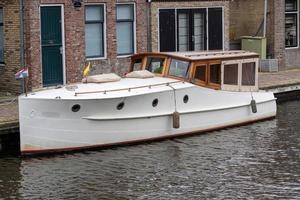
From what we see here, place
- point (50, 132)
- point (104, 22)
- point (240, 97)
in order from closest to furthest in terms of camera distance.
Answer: point (50, 132) < point (240, 97) < point (104, 22)

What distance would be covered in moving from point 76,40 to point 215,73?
15.6 feet

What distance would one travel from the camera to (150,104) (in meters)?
17.1

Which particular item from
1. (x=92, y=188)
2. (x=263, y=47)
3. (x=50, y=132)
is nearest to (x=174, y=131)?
(x=50, y=132)

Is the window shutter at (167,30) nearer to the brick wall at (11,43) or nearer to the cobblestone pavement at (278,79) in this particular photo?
the cobblestone pavement at (278,79)

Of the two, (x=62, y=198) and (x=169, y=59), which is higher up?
(x=169, y=59)

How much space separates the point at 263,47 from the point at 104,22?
8131mm

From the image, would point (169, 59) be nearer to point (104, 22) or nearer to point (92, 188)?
point (104, 22)

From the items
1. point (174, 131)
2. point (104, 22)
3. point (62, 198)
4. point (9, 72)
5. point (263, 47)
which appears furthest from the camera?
point (263, 47)

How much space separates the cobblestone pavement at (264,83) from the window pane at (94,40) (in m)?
3.34

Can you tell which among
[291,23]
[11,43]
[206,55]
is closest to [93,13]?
[11,43]

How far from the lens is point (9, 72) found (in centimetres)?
2100

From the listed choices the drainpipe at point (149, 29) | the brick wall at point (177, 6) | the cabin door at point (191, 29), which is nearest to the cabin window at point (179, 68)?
the drainpipe at point (149, 29)

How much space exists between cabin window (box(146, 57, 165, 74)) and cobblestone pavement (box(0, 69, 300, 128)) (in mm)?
3535

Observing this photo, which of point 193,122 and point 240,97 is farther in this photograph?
point 240,97
